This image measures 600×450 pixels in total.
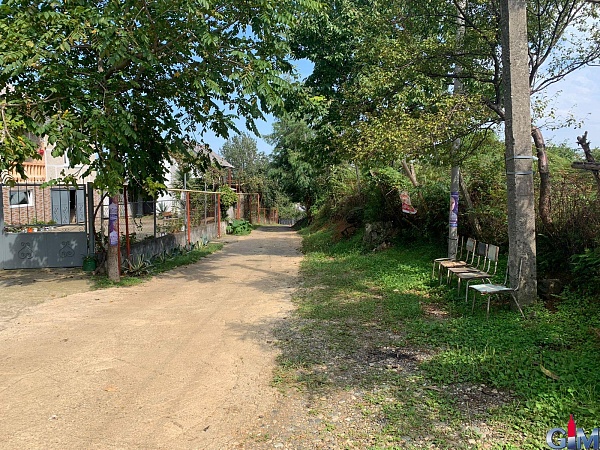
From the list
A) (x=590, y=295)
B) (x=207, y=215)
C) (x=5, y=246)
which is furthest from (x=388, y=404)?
(x=207, y=215)

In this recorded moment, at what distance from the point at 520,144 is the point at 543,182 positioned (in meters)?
1.29

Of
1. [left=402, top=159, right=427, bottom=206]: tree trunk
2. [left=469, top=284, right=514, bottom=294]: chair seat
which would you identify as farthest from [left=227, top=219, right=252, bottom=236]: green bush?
[left=469, top=284, right=514, bottom=294]: chair seat

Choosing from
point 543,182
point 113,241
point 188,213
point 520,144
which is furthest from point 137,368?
point 188,213

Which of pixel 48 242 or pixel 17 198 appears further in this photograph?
pixel 17 198

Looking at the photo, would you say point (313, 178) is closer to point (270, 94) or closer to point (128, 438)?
point (270, 94)

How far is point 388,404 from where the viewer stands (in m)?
3.91

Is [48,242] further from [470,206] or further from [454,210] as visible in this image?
[470,206]

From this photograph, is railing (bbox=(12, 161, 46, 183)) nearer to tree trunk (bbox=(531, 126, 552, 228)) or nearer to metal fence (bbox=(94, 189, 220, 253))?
metal fence (bbox=(94, 189, 220, 253))

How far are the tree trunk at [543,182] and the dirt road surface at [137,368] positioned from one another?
14.9 feet

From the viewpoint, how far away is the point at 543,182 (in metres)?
7.19

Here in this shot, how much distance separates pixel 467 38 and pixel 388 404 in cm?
774

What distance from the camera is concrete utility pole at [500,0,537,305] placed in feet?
20.5
